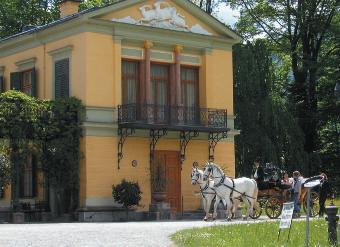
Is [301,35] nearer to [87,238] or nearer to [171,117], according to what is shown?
[171,117]

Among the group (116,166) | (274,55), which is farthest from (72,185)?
(274,55)

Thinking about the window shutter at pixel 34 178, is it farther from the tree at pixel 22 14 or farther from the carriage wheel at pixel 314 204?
the tree at pixel 22 14

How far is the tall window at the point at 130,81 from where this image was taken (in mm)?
33575

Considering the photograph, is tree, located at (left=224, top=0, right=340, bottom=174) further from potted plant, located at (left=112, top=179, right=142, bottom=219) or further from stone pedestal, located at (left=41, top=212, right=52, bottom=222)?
stone pedestal, located at (left=41, top=212, right=52, bottom=222)

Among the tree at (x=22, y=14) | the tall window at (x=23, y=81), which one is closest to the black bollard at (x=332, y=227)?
the tall window at (x=23, y=81)

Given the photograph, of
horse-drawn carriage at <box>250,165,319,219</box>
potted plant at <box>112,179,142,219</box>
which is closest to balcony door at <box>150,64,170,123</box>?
potted plant at <box>112,179,142,219</box>

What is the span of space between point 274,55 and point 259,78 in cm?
1017

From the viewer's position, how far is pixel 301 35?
50625 mm

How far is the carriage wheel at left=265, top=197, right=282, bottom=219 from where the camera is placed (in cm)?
2858

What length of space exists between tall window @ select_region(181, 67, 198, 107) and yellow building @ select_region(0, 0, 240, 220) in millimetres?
47

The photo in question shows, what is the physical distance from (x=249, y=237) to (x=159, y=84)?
17777 millimetres

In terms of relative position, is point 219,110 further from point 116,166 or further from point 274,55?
point 274,55

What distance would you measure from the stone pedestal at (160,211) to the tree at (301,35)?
65.7 ft

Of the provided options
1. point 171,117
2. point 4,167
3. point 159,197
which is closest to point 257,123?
point 171,117
